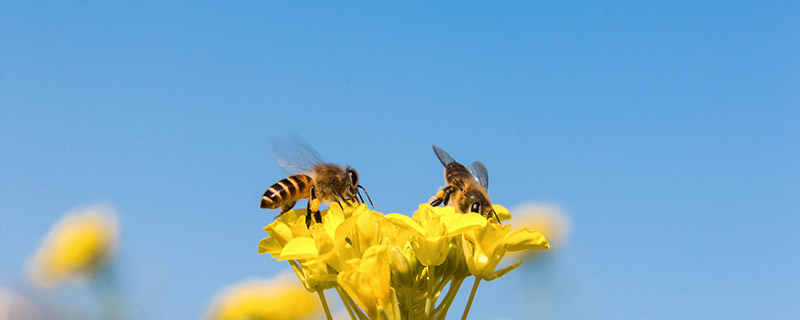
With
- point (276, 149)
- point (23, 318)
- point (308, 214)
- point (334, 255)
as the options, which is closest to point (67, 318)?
point (23, 318)

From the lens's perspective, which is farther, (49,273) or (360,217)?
(49,273)

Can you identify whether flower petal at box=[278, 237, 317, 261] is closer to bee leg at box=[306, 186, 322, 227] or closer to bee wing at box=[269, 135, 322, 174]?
bee leg at box=[306, 186, 322, 227]

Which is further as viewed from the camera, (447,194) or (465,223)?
(447,194)

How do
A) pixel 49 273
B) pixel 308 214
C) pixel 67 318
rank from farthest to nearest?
pixel 49 273, pixel 67 318, pixel 308 214

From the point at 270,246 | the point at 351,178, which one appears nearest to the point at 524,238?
the point at 270,246

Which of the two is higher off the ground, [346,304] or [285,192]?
[285,192]

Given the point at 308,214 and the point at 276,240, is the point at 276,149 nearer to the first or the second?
the point at 308,214

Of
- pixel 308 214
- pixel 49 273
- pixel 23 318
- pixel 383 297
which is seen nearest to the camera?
pixel 383 297

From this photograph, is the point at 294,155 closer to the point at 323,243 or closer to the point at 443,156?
the point at 443,156
